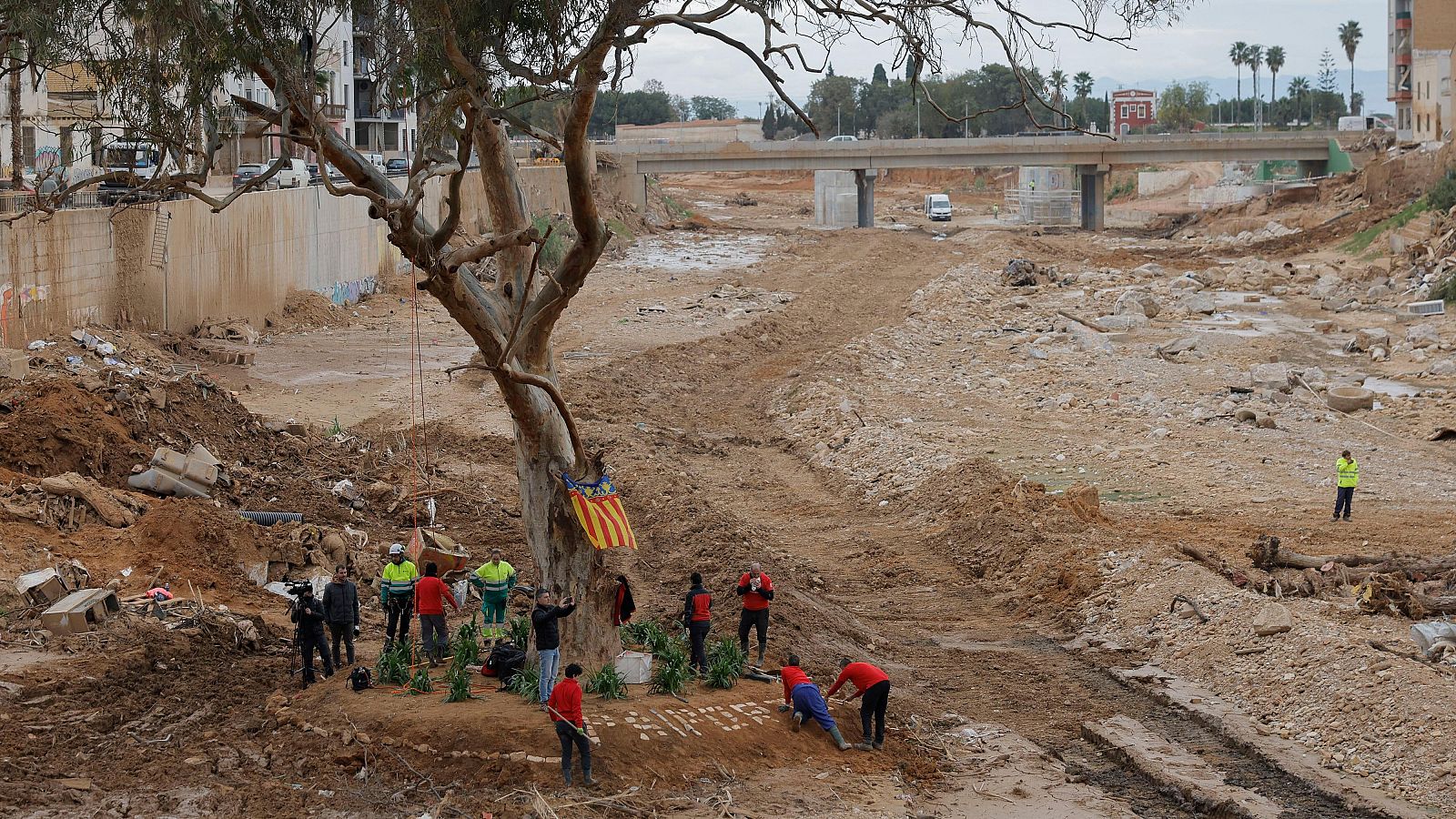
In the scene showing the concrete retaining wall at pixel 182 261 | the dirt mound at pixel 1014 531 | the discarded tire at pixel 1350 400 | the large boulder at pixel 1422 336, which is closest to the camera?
the dirt mound at pixel 1014 531

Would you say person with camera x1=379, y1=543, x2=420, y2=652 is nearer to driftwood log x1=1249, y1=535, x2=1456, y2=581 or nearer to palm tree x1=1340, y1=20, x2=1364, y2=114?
driftwood log x1=1249, y1=535, x2=1456, y2=581

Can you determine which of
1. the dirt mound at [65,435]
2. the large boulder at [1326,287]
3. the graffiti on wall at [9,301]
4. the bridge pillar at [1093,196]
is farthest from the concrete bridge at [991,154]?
the dirt mound at [65,435]

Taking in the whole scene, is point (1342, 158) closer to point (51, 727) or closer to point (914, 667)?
point (914, 667)

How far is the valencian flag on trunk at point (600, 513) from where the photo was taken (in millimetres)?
12562

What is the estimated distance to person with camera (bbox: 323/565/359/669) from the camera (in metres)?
13.8

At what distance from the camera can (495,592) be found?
1475 cm

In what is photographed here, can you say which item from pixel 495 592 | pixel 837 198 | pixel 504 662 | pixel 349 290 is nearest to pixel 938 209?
pixel 837 198

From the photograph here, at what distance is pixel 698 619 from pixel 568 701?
8.88 ft

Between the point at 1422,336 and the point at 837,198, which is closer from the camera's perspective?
the point at 1422,336

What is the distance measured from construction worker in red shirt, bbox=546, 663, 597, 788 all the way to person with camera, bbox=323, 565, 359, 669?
3.43 meters

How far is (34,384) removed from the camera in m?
20.6

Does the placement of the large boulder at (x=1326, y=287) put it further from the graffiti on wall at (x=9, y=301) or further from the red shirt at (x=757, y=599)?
the graffiti on wall at (x=9, y=301)

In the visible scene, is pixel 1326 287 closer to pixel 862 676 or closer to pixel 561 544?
pixel 862 676

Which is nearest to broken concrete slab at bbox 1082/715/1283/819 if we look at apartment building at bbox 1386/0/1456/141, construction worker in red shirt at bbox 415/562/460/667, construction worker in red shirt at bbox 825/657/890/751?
construction worker in red shirt at bbox 825/657/890/751
